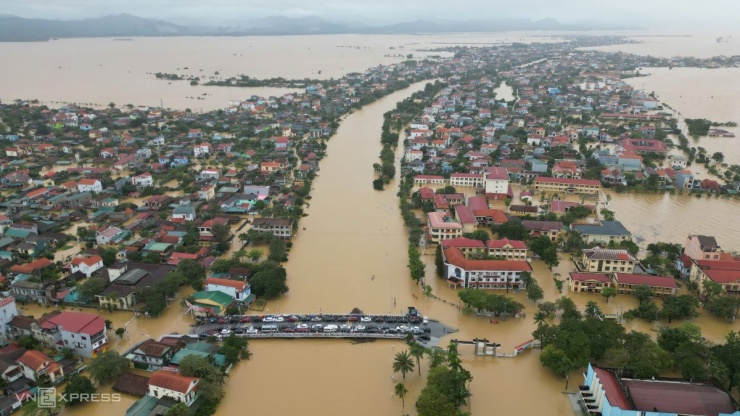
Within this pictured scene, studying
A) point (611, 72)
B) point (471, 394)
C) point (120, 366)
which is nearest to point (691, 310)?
point (471, 394)

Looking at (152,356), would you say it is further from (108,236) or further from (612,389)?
(612,389)

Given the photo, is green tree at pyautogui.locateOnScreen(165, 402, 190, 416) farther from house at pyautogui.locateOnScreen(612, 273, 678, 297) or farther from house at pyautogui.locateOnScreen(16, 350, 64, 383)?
house at pyautogui.locateOnScreen(612, 273, 678, 297)

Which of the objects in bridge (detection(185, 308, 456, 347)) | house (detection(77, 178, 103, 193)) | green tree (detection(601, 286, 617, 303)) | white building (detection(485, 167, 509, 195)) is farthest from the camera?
house (detection(77, 178, 103, 193))

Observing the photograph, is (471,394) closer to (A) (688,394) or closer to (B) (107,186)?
(A) (688,394)

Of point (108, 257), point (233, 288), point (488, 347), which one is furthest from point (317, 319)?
point (108, 257)

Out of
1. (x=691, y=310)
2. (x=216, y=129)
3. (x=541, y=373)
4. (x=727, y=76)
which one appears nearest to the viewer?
(x=541, y=373)

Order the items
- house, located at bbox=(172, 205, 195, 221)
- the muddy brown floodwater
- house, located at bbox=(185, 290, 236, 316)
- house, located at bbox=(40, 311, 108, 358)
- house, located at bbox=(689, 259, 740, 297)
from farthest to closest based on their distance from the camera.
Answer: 1. house, located at bbox=(172, 205, 195, 221)
2. house, located at bbox=(689, 259, 740, 297)
3. house, located at bbox=(185, 290, 236, 316)
4. house, located at bbox=(40, 311, 108, 358)
5. the muddy brown floodwater

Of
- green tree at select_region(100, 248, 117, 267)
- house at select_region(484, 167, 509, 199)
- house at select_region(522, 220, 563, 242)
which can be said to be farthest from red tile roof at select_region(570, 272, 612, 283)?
green tree at select_region(100, 248, 117, 267)
